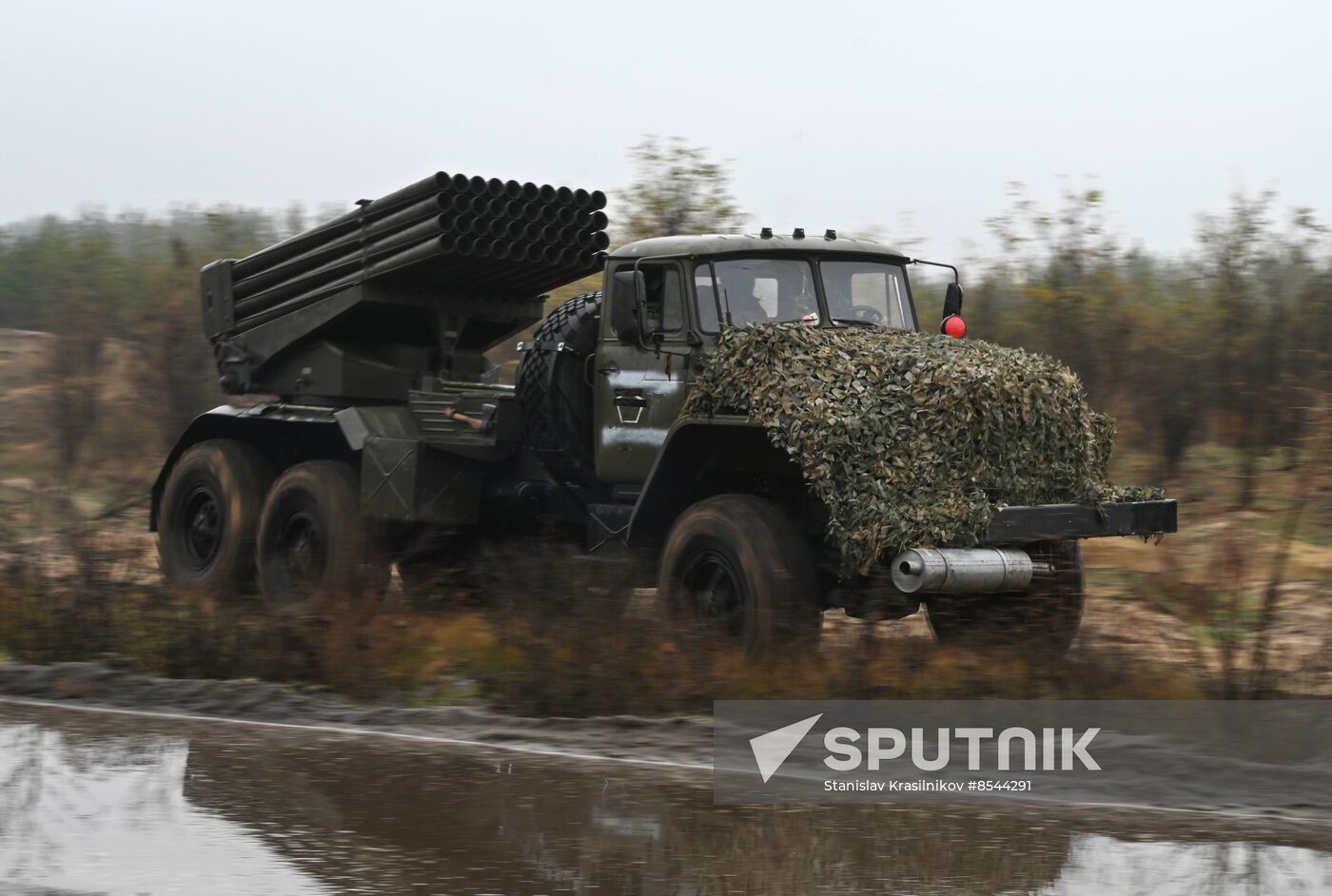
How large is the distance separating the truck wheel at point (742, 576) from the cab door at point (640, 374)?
3.20 feet

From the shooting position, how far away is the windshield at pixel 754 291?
11461 mm

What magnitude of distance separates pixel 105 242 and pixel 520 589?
27.6m

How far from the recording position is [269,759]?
848cm

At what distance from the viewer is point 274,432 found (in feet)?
49.3

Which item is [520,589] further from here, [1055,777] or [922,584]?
[1055,777]

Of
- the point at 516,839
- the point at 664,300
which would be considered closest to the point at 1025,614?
the point at 664,300

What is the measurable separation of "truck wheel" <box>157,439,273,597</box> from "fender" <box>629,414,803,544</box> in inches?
179

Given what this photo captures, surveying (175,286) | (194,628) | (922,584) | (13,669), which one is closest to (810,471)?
(922,584)

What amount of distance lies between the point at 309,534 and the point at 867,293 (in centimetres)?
507

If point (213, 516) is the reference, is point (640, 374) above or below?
above
